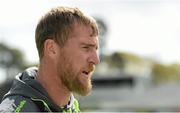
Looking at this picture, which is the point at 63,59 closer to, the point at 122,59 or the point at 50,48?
the point at 50,48

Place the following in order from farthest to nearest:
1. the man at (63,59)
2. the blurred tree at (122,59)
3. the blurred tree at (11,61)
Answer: the blurred tree at (11,61) < the blurred tree at (122,59) < the man at (63,59)

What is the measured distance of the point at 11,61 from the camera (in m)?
44.1

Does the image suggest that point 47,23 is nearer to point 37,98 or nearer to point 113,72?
point 37,98

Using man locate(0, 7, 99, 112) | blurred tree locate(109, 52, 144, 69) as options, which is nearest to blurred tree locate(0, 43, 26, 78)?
blurred tree locate(109, 52, 144, 69)

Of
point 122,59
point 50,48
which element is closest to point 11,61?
point 122,59

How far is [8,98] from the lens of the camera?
2016 millimetres

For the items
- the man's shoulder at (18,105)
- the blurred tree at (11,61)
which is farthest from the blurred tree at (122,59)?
the man's shoulder at (18,105)

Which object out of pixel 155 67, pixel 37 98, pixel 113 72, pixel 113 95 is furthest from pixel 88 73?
pixel 155 67

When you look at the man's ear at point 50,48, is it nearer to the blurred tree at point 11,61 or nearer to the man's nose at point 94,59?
the man's nose at point 94,59

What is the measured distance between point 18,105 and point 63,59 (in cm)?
24

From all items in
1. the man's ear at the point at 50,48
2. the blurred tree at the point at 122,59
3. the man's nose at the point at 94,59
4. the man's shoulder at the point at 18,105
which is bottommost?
the man's shoulder at the point at 18,105

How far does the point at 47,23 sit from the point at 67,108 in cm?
31

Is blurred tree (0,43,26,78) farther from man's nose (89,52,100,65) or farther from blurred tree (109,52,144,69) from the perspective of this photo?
man's nose (89,52,100,65)

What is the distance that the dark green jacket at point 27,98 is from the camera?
6.41ft
